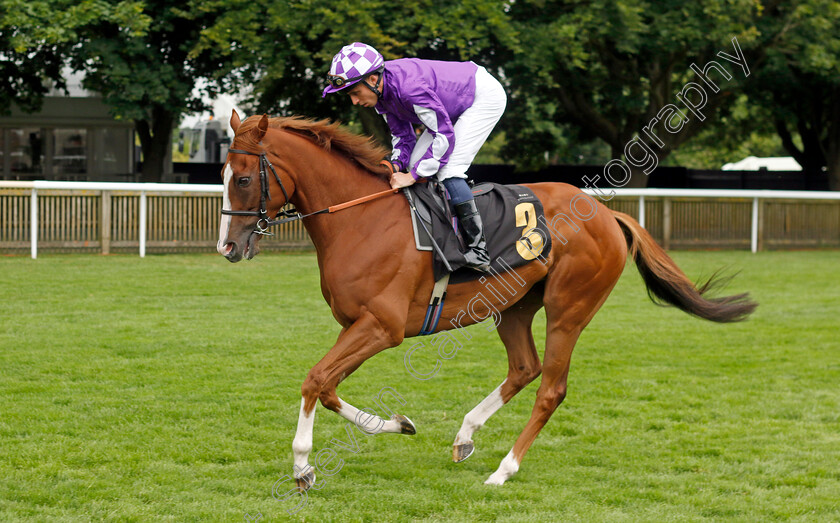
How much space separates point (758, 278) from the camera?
1295 centimetres

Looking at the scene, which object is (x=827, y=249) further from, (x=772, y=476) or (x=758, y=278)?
(x=772, y=476)

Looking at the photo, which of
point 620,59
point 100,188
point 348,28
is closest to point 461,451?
point 100,188

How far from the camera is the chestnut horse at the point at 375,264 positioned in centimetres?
409

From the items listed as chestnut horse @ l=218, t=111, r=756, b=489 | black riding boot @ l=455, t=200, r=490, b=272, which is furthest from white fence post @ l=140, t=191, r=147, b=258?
black riding boot @ l=455, t=200, r=490, b=272

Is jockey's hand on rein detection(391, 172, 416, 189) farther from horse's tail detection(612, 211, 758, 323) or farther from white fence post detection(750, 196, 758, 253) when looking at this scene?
white fence post detection(750, 196, 758, 253)

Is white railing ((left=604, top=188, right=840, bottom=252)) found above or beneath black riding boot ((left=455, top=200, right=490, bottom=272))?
beneath

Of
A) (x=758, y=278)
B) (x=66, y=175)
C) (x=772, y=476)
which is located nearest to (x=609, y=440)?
(x=772, y=476)

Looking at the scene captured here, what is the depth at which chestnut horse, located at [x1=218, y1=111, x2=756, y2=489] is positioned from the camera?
4090 millimetres

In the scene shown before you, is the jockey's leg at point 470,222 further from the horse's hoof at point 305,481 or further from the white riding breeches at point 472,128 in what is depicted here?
the horse's hoof at point 305,481

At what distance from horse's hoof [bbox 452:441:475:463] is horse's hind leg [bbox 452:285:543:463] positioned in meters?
0.03

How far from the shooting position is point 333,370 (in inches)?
159

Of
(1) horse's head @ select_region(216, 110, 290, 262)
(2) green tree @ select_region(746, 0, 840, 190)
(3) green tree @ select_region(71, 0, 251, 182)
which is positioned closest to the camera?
(1) horse's head @ select_region(216, 110, 290, 262)

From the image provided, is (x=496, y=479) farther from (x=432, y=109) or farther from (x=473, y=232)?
(x=432, y=109)

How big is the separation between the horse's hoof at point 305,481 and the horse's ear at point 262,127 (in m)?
1.56
